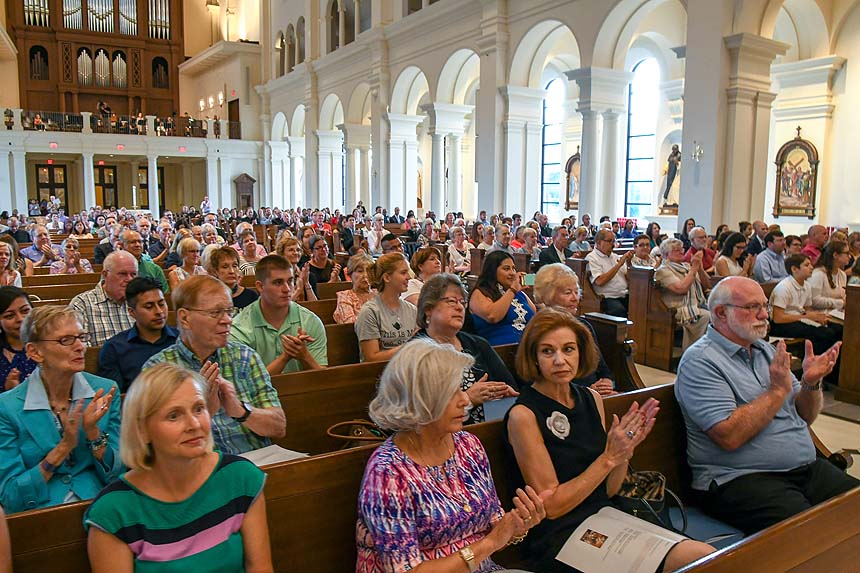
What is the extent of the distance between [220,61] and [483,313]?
29.9m

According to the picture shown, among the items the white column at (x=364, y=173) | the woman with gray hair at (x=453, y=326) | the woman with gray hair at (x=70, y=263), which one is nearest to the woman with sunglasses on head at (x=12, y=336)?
the woman with gray hair at (x=453, y=326)

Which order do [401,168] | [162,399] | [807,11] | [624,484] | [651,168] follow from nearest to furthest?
[162,399] < [624,484] < [807,11] < [651,168] < [401,168]

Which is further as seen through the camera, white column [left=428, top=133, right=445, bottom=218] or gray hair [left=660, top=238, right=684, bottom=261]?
white column [left=428, top=133, right=445, bottom=218]

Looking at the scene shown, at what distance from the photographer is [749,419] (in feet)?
8.25

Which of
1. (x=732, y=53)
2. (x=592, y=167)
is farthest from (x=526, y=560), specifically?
→ (x=592, y=167)

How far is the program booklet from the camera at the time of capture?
1891mm

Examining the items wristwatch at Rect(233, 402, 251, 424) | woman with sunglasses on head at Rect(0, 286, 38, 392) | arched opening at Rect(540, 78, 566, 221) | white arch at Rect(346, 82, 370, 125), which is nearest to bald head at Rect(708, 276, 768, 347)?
wristwatch at Rect(233, 402, 251, 424)

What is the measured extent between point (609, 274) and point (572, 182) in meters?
13.2

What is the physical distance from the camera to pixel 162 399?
5.68ft

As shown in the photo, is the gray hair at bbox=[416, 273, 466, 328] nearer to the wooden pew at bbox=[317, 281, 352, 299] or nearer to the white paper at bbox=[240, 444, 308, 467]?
the white paper at bbox=[240, 444, 308, 467]

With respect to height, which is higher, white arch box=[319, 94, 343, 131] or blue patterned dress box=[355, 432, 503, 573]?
white arch box=[319, 94, 343, 131]

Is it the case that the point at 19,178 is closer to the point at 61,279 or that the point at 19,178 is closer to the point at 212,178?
the point at 212,178

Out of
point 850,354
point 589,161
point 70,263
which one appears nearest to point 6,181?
point 70,263

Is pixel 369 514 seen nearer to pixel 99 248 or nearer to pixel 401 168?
pixel 99 248
